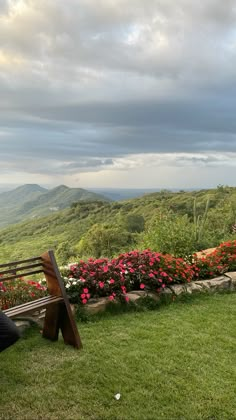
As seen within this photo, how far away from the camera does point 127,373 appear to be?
9.83 ft

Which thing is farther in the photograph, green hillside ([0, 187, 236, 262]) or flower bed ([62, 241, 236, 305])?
green hillside ([0, 187, 236, 262])

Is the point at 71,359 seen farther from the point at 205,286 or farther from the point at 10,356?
the point at 205,286

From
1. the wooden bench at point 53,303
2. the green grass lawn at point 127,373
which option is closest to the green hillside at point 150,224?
the green grass lawn at point 127,373

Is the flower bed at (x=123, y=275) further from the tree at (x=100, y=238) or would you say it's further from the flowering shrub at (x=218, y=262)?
the tree at (x=100, y=238)

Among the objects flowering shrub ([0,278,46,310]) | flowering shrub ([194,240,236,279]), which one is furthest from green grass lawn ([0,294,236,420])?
flowering shrub ([194,240,236,279])

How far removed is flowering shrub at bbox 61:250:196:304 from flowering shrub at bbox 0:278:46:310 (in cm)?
38

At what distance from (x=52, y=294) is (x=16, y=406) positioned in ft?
3.73

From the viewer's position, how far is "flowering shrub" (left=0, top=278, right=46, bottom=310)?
160 inches

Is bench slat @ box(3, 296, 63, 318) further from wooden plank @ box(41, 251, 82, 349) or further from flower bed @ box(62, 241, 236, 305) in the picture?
flower bed @ box(62, 241, 236, 305)

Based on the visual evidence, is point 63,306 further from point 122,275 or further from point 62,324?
point 122,275

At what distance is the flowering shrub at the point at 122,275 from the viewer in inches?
174

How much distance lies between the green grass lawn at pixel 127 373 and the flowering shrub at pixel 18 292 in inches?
21.5

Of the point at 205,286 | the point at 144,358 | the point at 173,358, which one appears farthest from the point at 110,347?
the point at 205,286

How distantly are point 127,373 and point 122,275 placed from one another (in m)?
1.76
